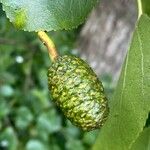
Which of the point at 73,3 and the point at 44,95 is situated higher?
the point at 73,3

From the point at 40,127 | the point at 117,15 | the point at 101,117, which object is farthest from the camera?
the point at 117,15

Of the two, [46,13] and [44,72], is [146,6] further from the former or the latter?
[44,72]

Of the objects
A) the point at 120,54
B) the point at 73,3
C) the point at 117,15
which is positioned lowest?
Result: the point at 120,54

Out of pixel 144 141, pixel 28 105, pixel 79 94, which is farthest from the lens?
pixel 28 105

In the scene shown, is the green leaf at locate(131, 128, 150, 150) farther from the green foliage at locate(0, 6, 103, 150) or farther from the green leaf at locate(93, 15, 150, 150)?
the green foliage at locate(0, 6, 103, 150)

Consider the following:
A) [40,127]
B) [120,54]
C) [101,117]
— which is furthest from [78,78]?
[120,54]

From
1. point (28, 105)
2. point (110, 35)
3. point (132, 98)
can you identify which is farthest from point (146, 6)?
point (110, 35)

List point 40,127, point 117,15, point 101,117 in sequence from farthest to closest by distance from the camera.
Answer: point 117,15 → point 40,127 → point 101,117

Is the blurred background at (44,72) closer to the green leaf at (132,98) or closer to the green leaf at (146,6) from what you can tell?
the green leaf at (146,6)

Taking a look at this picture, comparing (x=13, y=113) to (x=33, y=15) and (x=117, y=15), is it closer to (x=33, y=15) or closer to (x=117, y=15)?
(x=117, y=15)
